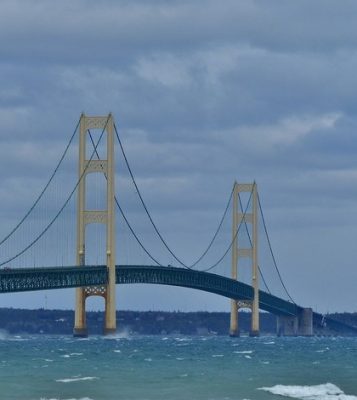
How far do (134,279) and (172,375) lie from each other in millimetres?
61030

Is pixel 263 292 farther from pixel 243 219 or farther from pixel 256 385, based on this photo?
pixel 256 385

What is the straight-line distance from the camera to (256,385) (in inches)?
2613

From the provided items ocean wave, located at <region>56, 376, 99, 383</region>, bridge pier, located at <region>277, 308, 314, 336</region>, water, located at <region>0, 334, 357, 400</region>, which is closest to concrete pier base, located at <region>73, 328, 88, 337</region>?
water, located at <region>0, 334, 357, 400</region>

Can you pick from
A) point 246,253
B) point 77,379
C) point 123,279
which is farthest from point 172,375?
point 246,253

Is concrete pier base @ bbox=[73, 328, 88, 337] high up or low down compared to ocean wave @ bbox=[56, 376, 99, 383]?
up

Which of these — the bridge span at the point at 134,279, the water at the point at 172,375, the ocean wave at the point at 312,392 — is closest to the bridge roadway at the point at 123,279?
the bridge span at the point at 134,279

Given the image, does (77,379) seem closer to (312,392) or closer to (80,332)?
(312,392)

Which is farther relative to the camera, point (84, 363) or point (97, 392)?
point (84, 363)

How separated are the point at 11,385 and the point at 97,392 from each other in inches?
176

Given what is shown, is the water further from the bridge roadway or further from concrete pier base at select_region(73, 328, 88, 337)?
concrete pier base at select_region(73, 328, 88, 337)

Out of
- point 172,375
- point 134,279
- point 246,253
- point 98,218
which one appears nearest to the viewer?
point 172,375

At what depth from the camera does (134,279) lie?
13212 centimetres

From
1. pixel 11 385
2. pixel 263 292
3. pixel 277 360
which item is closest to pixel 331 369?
pixel 277 360

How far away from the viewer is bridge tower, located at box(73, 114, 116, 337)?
12125 cm
